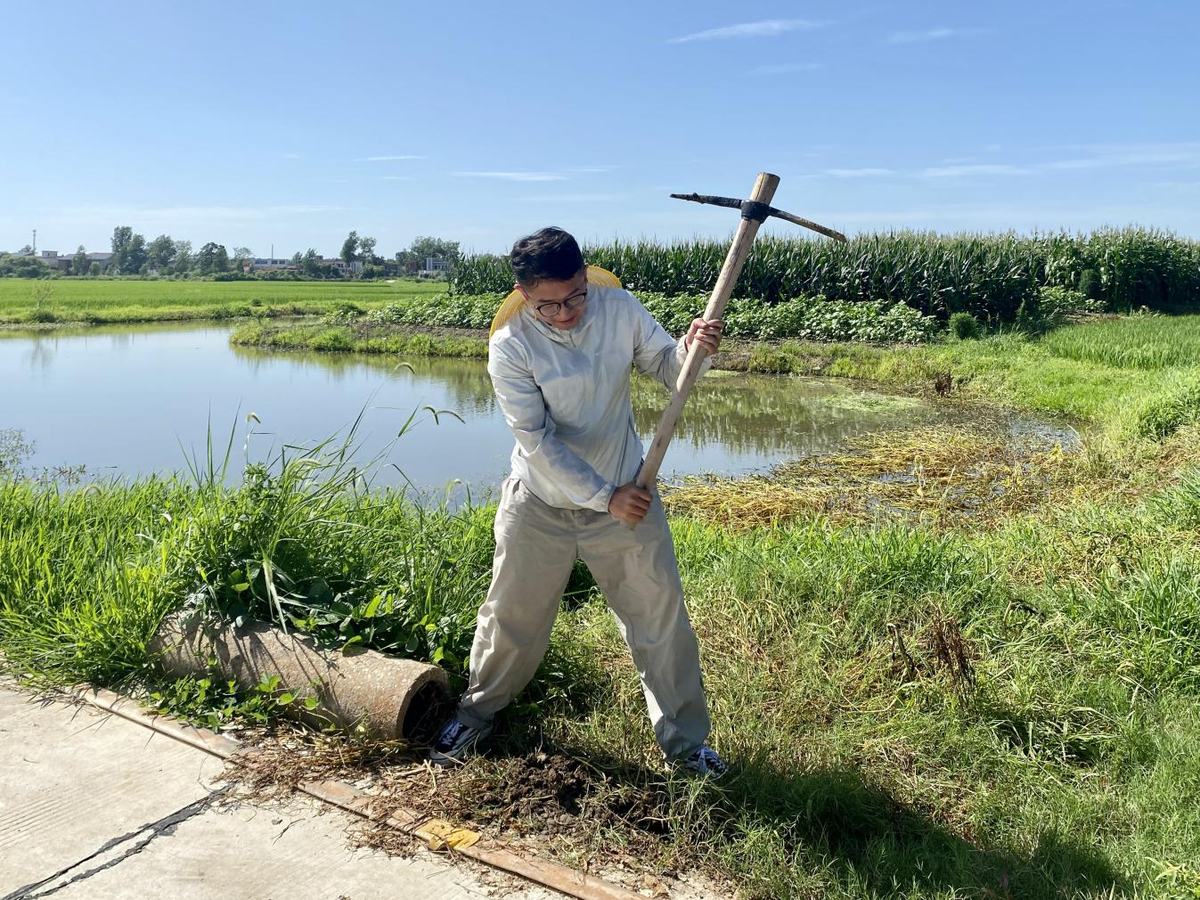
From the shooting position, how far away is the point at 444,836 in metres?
2.59

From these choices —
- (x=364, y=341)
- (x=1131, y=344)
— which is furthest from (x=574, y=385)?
(x=364, y=341)

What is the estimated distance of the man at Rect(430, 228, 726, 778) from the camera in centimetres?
270

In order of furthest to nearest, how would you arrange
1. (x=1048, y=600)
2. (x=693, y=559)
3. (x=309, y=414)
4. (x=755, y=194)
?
(x=309, y=414) < (x=693, y=559) < (x=1048, y=600) < (x=755, y=194)

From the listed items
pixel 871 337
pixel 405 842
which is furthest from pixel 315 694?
pixel 871 337

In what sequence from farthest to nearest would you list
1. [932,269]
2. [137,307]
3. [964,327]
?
[137,307] → [932,269] → [964,327]

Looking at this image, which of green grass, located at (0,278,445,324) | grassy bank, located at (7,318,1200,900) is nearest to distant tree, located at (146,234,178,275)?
green grass, located at (0,278,445,324)

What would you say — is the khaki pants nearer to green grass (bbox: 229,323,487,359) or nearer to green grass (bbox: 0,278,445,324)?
green grass (bbox: 229,323,487,359)

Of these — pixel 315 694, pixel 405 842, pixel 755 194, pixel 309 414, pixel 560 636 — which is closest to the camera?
pixel 405 842

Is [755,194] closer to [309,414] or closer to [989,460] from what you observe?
[989,460]

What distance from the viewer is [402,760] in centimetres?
303

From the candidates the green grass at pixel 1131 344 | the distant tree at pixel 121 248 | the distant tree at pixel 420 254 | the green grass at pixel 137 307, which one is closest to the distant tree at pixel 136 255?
the distant tree at pixel 121 248

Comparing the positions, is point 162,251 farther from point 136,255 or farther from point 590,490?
point 590,490

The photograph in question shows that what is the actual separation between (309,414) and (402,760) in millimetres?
10319

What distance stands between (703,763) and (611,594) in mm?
560
